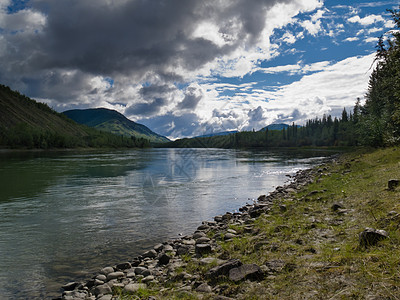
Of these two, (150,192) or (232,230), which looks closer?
(232,230)

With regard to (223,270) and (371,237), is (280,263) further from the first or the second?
(371,237)

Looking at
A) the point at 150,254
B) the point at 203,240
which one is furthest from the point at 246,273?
the point at 150,254

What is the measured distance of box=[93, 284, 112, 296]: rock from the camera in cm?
840

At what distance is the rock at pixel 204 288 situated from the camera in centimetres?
674

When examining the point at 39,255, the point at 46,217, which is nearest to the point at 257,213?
the point at 39,255

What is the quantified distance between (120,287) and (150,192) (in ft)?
67.0

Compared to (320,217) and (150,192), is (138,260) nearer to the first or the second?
(320,217)

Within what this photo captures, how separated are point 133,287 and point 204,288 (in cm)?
268

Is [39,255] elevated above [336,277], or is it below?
below

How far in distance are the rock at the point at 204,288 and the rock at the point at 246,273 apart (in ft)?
2.08

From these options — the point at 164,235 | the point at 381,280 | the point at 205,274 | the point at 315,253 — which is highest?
the point at 381,280

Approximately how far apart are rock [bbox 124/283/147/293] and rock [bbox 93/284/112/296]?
0.66 metres

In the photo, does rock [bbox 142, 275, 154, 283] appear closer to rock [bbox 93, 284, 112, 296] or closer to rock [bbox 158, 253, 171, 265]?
rock [bbox 93, 284, 112, 296]

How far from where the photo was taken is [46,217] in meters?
18.7
